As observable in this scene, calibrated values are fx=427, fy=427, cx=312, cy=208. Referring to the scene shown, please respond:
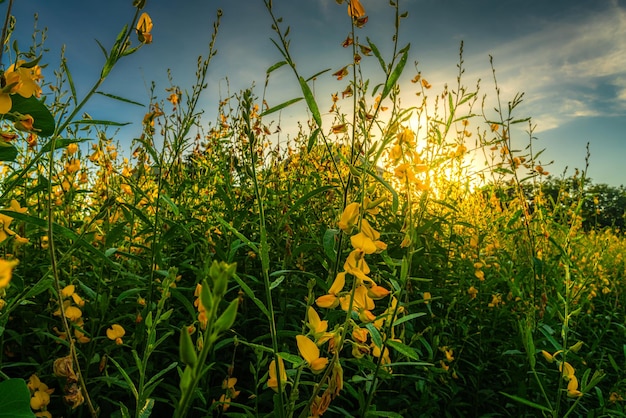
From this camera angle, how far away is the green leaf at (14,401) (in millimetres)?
725

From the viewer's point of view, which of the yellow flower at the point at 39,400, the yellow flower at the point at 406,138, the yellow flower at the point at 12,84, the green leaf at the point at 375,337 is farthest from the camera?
the yellow flower at the point at 39,400

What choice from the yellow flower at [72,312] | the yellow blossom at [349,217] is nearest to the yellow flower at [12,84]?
the yellow blossom at [349,217]

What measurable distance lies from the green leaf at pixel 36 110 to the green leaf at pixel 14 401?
19.7 inches

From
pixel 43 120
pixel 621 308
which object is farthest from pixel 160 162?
pixel 621 308

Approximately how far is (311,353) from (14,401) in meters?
0.52

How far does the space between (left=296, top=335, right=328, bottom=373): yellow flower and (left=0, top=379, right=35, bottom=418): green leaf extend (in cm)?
47

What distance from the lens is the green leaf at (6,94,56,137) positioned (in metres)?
0.92

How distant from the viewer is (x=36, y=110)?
3.12ft

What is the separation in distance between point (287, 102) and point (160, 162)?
0.71 m

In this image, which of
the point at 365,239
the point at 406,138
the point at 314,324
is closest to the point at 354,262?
the point at 365,239

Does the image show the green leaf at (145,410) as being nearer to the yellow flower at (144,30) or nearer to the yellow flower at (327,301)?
the yellow flower at (327,301)

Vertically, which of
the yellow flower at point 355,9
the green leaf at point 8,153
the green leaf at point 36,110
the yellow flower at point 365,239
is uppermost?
the yellow flower at point 355,9

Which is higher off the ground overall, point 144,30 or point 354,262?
point 144,30

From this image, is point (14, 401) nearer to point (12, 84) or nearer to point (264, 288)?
point (12, 84)
